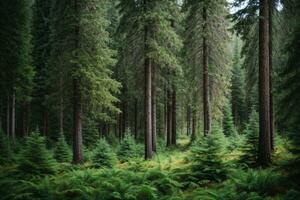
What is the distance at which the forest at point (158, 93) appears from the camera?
10.8 meters

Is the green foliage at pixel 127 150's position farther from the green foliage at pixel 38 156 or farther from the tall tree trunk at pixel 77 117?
the green foliage at pixel 38 156

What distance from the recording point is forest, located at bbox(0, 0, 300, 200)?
1082 cm

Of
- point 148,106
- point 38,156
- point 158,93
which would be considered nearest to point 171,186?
point 38,156

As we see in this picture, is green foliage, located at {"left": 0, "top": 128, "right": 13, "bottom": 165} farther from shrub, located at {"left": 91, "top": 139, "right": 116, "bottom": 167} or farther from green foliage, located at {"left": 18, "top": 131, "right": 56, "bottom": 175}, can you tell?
green foliage, located at {"left": 18, "top": 131, "right": 56, "bottom": 175}

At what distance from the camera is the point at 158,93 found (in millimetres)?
27953

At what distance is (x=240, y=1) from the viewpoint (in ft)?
43.9

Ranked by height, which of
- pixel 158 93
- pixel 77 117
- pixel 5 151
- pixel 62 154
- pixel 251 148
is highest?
pixel 158 93

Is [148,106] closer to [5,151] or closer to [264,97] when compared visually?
[264,97]

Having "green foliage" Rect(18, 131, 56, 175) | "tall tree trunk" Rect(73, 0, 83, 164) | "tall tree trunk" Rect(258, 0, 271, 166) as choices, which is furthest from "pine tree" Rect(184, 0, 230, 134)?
"green foliage" Rect(18, 131, 56, 175)

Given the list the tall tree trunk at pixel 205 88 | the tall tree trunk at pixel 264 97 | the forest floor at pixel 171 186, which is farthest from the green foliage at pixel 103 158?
the tall tree trunk at pixel 264 97

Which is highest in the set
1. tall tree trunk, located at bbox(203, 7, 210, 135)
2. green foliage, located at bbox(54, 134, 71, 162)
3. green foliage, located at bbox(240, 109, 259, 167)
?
tall tree trunk, located at bbox(203, 7, 210, 135)

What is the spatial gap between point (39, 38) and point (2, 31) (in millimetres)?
8544

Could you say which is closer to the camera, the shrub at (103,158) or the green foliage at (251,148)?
the green foliage at (251,148)

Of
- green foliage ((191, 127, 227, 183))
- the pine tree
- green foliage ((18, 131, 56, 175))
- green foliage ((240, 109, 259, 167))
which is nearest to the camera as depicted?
green foliage ((191, 127, 227, 183))
